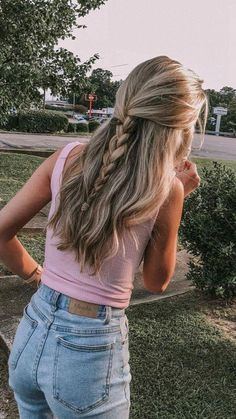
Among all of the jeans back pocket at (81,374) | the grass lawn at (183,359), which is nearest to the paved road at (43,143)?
the grass lawn at (183,359)

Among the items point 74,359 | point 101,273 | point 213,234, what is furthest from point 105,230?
point 213,234

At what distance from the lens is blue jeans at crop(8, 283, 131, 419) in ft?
4.45

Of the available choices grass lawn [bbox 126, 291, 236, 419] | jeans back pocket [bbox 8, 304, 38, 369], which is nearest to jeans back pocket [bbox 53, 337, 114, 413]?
jeans back pocket [bbox 8, 304, 38, 369]

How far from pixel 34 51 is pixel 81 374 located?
7.51 metres

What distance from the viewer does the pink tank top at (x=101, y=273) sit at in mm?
1384

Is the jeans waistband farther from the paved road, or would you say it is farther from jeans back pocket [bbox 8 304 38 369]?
the paved road

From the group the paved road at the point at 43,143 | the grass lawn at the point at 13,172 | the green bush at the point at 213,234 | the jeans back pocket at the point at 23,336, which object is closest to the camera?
the jeans back pocket at the point at 23,336

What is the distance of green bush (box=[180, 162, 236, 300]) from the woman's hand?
2425mm

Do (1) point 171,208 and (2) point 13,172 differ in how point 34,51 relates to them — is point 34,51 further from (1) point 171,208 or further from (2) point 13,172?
(1) point 171,208

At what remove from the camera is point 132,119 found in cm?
132

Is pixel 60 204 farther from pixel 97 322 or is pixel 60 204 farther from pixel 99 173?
pixel 97 322

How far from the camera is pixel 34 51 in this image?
816cm

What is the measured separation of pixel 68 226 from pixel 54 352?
0.33 m

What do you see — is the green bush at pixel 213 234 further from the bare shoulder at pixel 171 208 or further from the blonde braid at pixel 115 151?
the blonde braid at pixel 115 151
